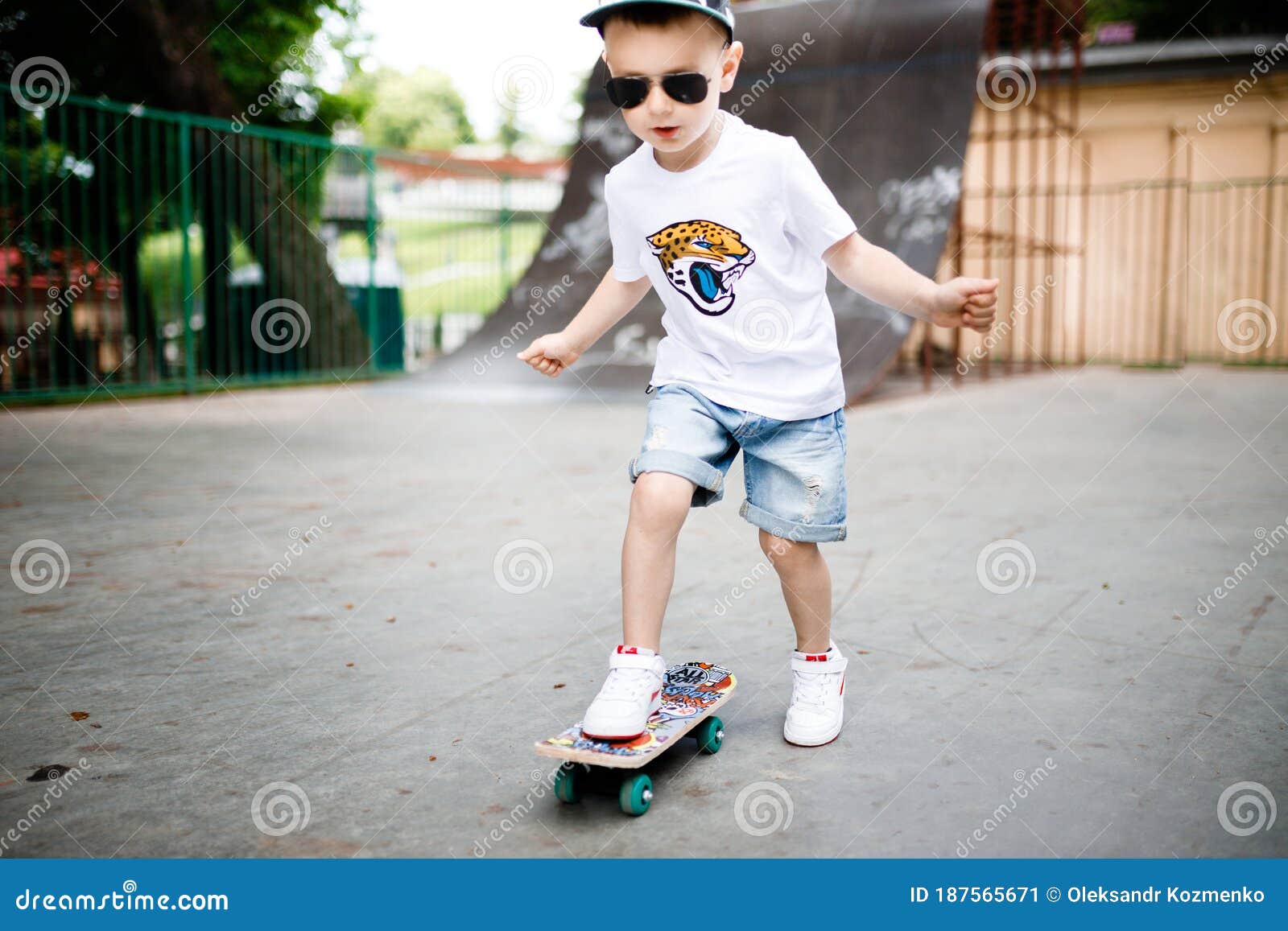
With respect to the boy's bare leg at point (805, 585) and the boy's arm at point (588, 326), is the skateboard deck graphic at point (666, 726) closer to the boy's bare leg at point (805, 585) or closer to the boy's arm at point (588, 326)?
the boy's bare leg at point (805, 585)

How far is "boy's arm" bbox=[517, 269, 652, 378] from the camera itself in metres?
2.19

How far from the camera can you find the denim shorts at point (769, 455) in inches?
80.9

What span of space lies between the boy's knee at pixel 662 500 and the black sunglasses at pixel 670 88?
2.23 feet

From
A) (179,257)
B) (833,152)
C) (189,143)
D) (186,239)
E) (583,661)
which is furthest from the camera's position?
(179,257)

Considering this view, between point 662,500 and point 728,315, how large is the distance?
1.33 feet

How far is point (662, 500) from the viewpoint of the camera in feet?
6.43

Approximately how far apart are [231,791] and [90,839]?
0.78 ft

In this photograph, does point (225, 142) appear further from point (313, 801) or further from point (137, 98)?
point (313, 801)

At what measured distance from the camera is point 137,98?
12008mm

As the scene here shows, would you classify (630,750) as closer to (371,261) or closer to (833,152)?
(833,152)

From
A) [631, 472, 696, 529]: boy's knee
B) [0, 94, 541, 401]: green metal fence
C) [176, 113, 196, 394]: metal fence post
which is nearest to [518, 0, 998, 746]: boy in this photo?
[631, 472, 696, 529]: boy's knee

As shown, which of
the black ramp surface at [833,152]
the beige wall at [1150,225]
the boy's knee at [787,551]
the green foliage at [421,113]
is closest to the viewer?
the boy's knee at [787,551]

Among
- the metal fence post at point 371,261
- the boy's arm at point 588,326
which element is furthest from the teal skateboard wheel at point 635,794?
the metal fence post at point 371,261

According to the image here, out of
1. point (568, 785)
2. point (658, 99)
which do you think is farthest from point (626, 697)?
point (658, 99)
